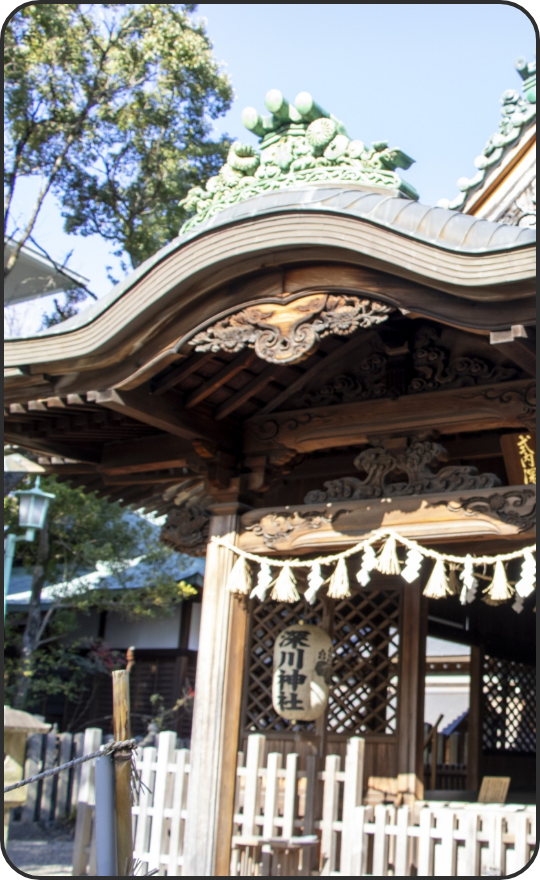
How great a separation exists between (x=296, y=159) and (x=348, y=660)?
4234mm

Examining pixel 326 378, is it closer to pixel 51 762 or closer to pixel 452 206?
pixel 452 206

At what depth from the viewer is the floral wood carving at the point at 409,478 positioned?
5266 mm

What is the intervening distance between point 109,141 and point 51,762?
36.8 ft

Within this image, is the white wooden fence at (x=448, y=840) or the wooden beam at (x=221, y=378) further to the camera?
the wooden beam at (x=221, y=378)

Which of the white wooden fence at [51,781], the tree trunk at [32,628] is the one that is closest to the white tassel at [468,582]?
the white wooden fence at [51,781]

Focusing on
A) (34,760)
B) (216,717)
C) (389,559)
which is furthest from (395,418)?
(34,760)

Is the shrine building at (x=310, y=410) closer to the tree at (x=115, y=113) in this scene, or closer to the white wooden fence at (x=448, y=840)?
the white wooden fence at (x=448, y=840)

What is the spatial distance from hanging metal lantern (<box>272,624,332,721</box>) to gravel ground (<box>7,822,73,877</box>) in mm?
4594

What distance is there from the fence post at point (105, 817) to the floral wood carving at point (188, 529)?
123 inches

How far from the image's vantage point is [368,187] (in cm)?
613

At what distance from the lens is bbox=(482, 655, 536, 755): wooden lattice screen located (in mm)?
9969

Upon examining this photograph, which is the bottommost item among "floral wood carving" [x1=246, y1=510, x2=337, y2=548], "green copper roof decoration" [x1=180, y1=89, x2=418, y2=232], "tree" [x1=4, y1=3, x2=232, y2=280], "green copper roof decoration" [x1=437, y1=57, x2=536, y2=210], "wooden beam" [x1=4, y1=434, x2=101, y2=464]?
"floral wood carving" [x1=246, y1=510, x2=337, y2=548]

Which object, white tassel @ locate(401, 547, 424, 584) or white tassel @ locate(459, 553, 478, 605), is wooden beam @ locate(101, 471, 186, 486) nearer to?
white tassel @ locate(401, 547, 424, 584)

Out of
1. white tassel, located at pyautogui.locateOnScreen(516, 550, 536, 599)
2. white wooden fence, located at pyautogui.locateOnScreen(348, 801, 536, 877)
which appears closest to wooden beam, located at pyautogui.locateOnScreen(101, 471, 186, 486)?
white wooden fence, located at pyautogui.locateOnScreen(348, 801, 536, 877)
